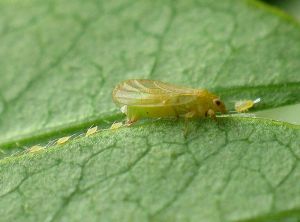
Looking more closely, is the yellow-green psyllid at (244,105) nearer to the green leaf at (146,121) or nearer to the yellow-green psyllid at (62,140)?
the green leaf at (146,121)

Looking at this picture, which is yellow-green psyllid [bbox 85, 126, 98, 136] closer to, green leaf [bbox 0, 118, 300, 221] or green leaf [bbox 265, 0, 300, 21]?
green leaf [bbox 0, 118, 300, 221]

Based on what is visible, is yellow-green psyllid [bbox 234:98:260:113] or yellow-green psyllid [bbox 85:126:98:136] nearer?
yellow-green psyllid [bbox 85:126:98:136]

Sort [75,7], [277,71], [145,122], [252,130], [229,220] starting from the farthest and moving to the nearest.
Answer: [75,7], [277,71], [145,122], [252,130], [229,220]

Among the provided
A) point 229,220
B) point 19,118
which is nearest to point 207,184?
point 229,220

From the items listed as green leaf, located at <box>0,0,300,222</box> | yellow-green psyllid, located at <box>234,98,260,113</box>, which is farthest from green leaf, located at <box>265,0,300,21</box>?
yellow-green psyllid, located at <box>234,98,260,113</box>

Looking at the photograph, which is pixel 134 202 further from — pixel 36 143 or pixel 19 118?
pixel 19 118

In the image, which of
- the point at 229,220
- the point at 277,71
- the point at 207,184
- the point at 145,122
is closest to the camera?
the point at 229,220

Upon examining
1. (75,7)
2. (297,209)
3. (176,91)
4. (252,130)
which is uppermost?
(75,7)
